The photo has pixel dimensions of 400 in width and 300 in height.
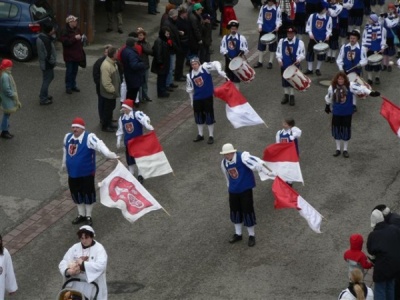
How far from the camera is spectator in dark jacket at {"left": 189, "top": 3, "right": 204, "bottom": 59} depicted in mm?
22359

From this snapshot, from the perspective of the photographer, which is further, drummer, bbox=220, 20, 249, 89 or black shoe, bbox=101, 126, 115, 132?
drummer, bbox=220, 20, 249, 89

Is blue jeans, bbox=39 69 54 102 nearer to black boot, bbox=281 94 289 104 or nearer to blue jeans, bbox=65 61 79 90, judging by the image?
blue jeans, bbox=65 61 79 90

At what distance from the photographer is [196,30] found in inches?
881

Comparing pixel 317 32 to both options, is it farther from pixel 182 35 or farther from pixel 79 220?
pixel 79 220

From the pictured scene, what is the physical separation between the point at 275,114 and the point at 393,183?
152 inches

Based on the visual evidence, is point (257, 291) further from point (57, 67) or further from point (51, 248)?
point (57, 67)

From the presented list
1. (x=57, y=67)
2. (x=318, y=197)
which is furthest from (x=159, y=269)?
(x=57, y=67)

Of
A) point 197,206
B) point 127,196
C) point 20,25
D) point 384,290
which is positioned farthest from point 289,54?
point 384,290

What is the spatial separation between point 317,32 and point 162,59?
13.3 feet

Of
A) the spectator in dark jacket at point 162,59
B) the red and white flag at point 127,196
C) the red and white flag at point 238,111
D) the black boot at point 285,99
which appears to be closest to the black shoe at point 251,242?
the red and white flag at point 127,196

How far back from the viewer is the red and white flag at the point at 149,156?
16.7m

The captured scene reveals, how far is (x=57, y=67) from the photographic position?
75.6 feet

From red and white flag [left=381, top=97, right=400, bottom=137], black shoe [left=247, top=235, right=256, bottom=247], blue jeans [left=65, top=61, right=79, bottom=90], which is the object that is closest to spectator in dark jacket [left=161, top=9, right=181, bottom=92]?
blue jeans [left=65, top=61, right=79, bottom=90]

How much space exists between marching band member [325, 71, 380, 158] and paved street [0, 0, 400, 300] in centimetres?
38
